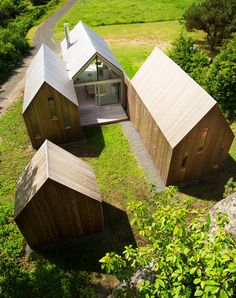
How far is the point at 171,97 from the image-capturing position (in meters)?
14.8

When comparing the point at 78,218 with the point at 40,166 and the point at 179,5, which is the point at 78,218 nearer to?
the point at 40,166

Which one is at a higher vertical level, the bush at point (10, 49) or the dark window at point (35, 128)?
the bush at point (10, 49)

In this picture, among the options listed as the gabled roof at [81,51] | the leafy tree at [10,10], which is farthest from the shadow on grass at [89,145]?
the leafy tree at [10,10]

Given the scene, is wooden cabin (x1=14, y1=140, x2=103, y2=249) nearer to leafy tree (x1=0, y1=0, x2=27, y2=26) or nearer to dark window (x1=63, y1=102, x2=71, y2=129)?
dark window (x1=63, y1=102, x2=71, y2=129)

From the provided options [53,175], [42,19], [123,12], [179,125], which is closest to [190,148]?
[179,125]

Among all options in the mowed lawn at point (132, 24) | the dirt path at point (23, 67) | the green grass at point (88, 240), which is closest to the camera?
the green grass at point (88, 240)

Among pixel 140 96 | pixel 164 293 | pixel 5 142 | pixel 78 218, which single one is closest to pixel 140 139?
pixel 140 96

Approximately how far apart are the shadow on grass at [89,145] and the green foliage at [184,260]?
11.7 m

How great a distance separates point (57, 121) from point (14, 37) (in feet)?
67.8

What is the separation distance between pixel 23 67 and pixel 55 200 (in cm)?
2428

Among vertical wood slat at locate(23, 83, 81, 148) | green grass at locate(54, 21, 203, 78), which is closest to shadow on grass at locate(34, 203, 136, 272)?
vertical wood slat at locate(23, 83, 81, 148)

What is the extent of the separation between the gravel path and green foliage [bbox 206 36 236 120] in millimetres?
7115

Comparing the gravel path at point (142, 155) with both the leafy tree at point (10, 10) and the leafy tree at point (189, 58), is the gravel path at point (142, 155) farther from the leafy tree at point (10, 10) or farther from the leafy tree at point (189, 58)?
the leafy tree at point (10, 10)

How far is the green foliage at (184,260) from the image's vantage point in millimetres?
4570
